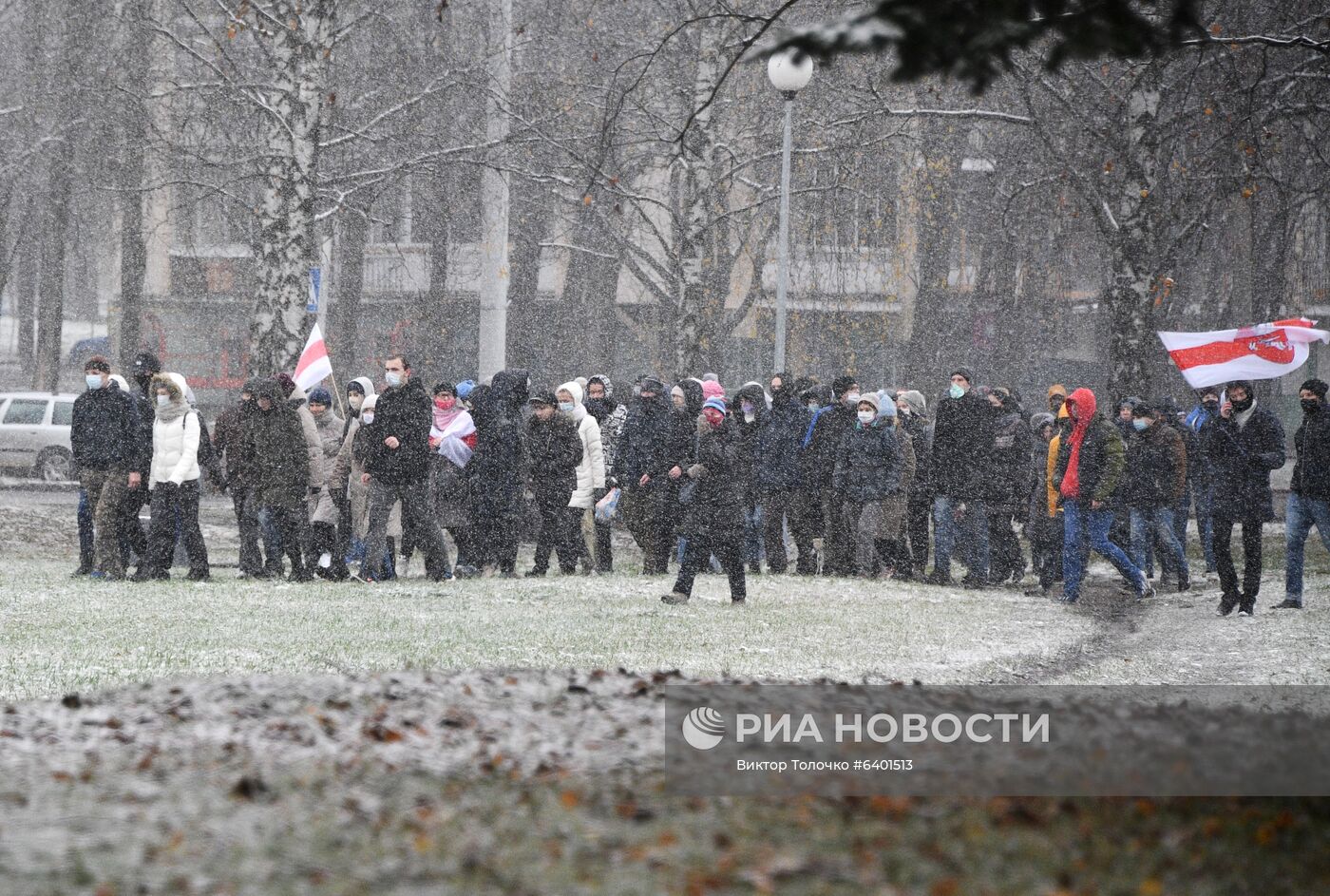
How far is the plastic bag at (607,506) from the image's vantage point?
54.7 ft

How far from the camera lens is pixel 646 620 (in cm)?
1260

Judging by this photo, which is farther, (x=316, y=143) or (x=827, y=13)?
(x=827, y=13)

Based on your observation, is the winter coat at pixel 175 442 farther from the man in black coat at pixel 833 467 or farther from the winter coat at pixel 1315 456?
the winter coat at pixel 1315 456

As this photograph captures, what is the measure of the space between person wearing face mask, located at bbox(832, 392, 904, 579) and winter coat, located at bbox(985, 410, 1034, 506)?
88 centimetres

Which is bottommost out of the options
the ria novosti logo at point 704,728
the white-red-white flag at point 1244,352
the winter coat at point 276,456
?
the ria novosti logo at point 704,728

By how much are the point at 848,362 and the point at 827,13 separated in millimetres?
17076

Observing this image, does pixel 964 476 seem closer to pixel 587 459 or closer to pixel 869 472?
pixel 869 472

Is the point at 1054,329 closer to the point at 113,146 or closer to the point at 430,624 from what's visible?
the point at 113,146

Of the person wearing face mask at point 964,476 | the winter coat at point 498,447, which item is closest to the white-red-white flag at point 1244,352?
the person wearing face mask at point 964,476

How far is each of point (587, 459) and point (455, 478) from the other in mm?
1272

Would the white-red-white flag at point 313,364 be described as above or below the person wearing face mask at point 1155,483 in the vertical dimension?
above

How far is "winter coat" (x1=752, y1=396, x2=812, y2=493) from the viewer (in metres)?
17.3

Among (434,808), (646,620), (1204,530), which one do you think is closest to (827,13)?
(1204,530)

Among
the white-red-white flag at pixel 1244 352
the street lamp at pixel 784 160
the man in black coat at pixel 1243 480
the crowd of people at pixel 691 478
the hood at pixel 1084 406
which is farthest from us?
the street lamp at pixel 784 160
